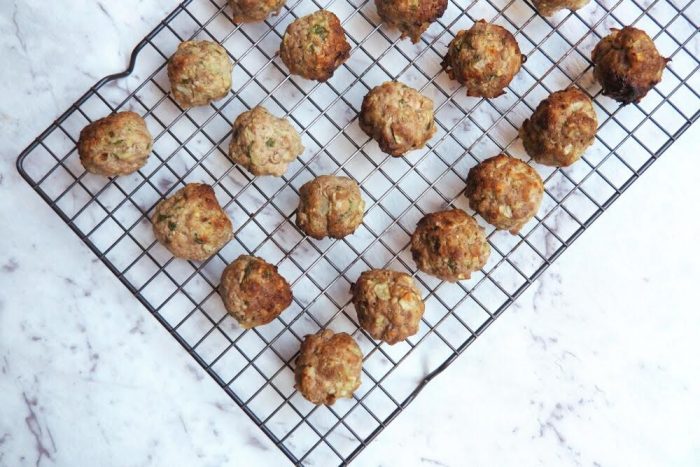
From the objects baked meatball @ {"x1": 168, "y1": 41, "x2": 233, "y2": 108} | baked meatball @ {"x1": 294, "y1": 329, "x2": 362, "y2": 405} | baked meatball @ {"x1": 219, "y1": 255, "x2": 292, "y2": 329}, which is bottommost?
baked meatball @ {"x1": 294, "y1": 329, "x2": 362, "y2": 405}

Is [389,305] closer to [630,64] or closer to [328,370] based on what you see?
[328,370]

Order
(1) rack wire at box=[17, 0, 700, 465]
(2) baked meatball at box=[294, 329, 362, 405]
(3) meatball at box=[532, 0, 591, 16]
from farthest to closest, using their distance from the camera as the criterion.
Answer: (1) rack wire at box=[17, 0, 700, 465]
(3) meatball at box=[532, 0, 591, 16]
(2) baked meatball at box=[294, 329, 362, 405]

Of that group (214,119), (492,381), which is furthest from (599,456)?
(214,119)

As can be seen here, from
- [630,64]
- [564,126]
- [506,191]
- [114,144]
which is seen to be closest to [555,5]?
[630,64]

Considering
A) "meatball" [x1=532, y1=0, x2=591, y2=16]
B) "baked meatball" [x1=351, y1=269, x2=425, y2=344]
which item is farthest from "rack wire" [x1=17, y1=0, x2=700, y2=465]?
"baked meatball" [x1=351, y1=269, x2=425, y2=344]

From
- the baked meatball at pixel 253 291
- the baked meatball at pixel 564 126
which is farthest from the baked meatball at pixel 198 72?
the baked meatball at pixel 564 126

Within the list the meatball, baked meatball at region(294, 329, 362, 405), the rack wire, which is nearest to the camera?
baked meatball at region(294, 329, 362, 405)

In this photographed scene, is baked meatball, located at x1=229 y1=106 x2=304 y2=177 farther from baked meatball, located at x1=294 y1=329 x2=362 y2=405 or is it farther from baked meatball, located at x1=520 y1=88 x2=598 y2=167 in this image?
baked meatball, located at x1=520 y1=88 x2=598 y2=167
